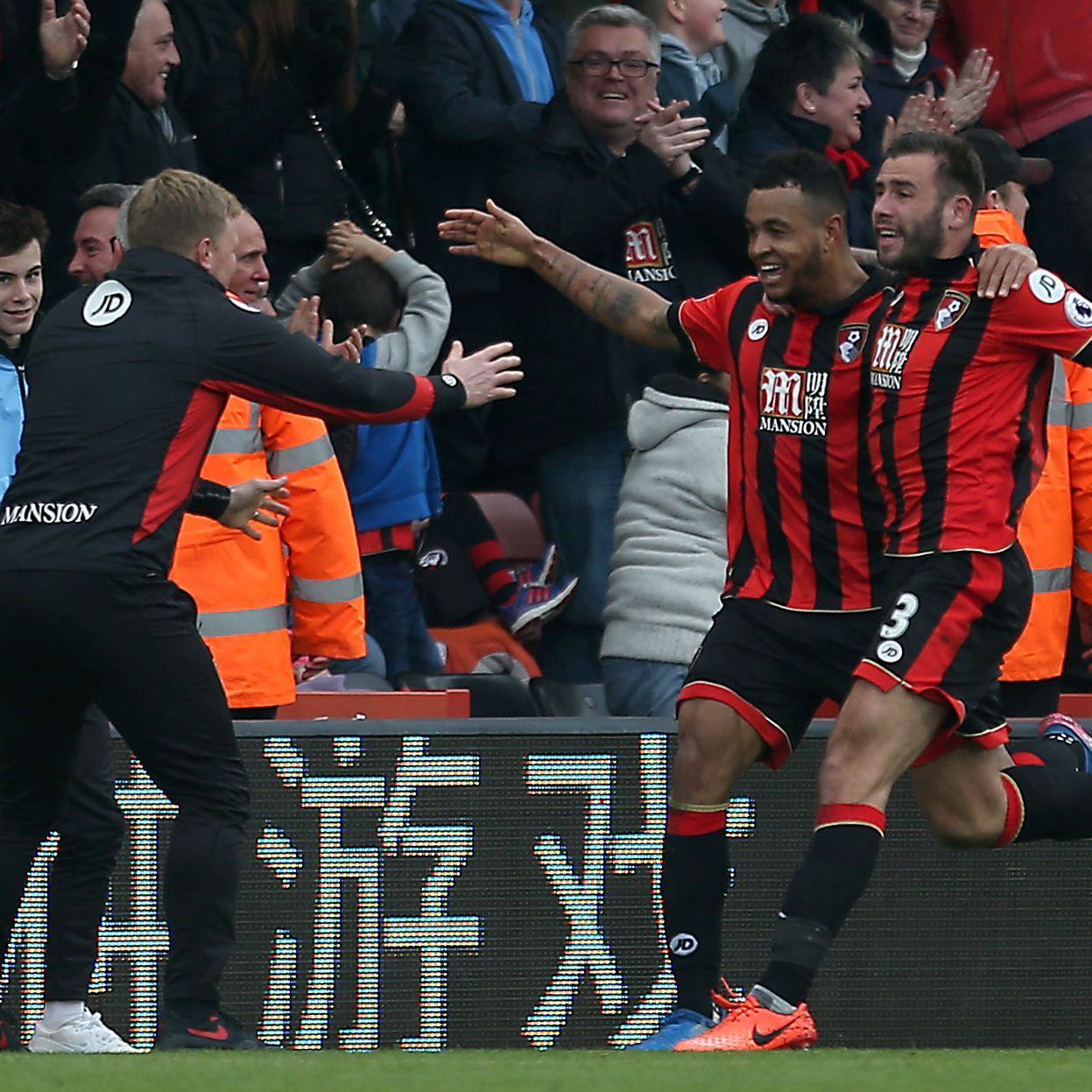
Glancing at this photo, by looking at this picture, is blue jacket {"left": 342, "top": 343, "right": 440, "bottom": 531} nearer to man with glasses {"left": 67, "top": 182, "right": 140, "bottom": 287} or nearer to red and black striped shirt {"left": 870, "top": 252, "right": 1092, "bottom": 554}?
man with glasses {"left": 67, "top": 182, "right": 140, "bottom": 287}

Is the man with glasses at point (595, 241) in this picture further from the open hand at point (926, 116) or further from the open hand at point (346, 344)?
the open hand at point (346, 344)

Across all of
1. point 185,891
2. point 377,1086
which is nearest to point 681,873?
point 185,891

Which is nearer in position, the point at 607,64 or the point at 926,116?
the point at 607,64

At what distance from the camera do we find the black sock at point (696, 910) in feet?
20.7

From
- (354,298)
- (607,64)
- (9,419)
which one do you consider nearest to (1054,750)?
(9,419)

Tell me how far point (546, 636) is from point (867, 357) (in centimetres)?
326

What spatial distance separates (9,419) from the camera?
6.84 m

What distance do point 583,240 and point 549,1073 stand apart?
14.9ft

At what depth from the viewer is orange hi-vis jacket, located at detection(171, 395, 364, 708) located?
23.6 ft

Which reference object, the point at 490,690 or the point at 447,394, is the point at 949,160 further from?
the point at 490,690

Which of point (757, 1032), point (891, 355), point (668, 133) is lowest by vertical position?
point (757, 1032)

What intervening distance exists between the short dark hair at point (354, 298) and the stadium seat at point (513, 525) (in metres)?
0.91

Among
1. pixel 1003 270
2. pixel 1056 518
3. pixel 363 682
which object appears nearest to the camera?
pixel 1003 270

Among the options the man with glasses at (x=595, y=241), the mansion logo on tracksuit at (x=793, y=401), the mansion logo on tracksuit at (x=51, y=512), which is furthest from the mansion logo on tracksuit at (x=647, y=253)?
the mansion logo on tracksuit at (x=51, y=512)
